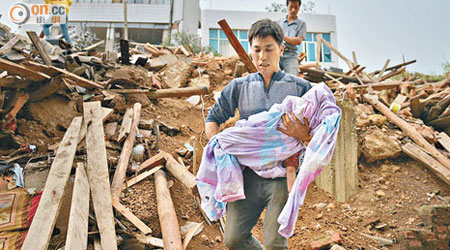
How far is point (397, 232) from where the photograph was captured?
4.21 metres

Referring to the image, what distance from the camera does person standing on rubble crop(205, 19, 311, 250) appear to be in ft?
7.11

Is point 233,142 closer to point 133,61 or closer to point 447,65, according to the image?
point 133,61

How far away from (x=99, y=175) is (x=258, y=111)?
2397mm

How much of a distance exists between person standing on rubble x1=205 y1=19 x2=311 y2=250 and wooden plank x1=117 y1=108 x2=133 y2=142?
2931 mm

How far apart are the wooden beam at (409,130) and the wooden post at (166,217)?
420 centimetres

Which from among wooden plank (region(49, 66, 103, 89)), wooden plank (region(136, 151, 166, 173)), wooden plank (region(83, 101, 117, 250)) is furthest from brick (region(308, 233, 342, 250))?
wooden plank (region(49, 66, 103, 89))

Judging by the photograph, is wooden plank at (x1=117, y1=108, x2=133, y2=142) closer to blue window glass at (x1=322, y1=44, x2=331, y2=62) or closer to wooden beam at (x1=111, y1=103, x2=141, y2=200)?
wooden beam at (x1=111, y1=103, x2=141, y2=200)

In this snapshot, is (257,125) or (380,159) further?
(380,159)

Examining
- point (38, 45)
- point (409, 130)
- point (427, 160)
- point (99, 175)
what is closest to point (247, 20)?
point (409, 130)

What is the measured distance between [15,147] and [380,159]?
5.49 meters

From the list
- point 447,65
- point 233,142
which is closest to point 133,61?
point 233,142

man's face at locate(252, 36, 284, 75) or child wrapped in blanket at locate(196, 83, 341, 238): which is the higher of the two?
man's face at locate(252, 36, 284, 75)

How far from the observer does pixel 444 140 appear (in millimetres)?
5895

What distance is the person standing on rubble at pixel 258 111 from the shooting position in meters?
2.17
